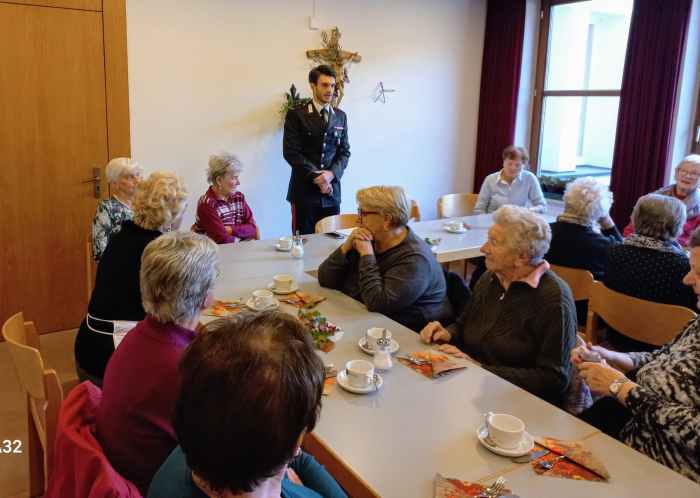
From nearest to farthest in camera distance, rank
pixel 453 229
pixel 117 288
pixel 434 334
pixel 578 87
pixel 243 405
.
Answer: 1. pixel 243 405
2. pixel 434 334
3. pixel 117 288
4. pixel 453 229
5. pixel 578 87

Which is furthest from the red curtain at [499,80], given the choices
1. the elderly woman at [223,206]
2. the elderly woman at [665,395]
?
the elderly woman at [665,395]

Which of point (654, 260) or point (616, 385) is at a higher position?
point (654, 260)

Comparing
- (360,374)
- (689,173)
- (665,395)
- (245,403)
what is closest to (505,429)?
(360,374)

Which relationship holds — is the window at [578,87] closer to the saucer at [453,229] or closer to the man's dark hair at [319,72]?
the saucer at [453,229]

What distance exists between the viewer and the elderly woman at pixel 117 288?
2242 millimetres

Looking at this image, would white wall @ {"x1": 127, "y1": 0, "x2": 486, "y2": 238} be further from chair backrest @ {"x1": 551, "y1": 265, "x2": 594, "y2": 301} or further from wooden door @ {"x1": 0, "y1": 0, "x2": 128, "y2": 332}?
chair backrest @ {"x1": 551, "y1": 265, "x2": 594, "y2": 301}

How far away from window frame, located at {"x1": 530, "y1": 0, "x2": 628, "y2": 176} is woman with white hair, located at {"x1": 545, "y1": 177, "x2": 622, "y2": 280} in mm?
2480

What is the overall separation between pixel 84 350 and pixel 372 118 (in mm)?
3750

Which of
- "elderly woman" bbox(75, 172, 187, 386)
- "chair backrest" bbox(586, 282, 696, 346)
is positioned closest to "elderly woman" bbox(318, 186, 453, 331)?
"chair backrest" bbox(586, 282, 696, 346)

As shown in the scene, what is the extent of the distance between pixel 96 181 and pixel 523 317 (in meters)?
3.08

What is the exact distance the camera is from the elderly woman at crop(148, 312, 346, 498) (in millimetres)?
882

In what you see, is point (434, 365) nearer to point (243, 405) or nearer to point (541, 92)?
point (243, 405)

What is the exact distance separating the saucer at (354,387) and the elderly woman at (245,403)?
2.41 ft

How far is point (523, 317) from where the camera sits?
202cm
